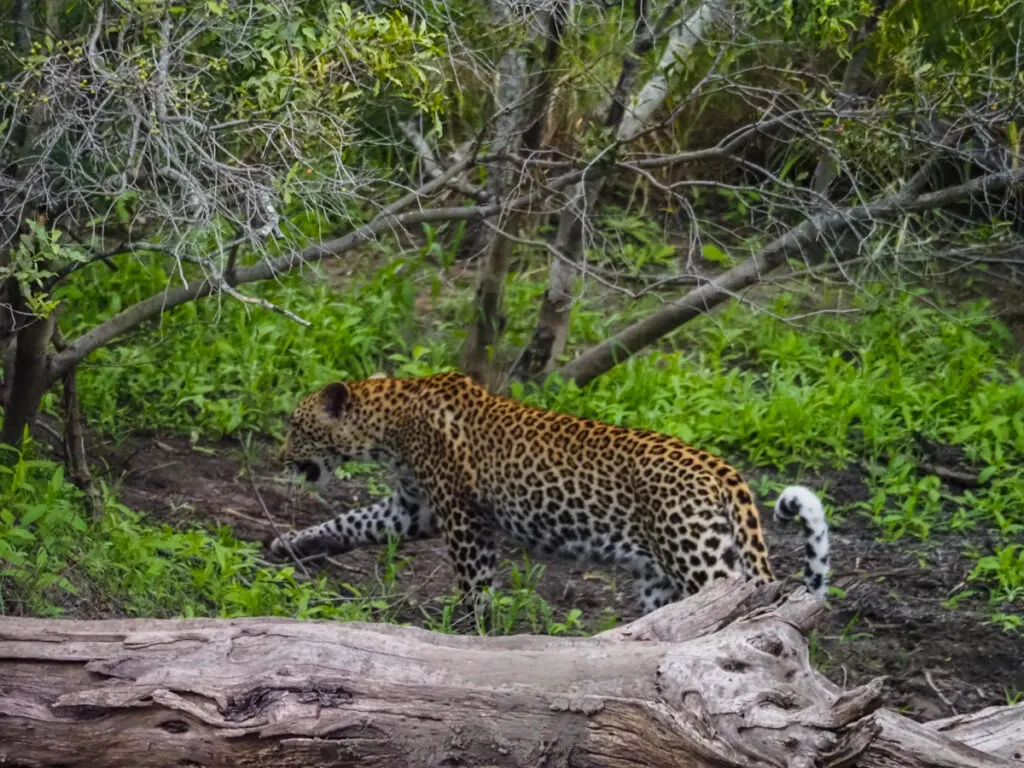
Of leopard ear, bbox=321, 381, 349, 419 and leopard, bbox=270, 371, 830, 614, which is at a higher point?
leopard ear, bbox=321, 381, 349, 419

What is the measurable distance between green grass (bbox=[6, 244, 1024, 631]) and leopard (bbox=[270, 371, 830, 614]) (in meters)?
0.38

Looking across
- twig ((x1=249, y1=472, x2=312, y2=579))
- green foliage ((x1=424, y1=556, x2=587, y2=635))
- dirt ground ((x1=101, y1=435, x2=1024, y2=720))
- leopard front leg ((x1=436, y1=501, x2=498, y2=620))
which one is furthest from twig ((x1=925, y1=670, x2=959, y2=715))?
twig ((x1=249, y1=472, x2=312, y2=579))

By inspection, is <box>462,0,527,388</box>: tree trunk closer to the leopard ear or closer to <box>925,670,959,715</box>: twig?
the leopard ear

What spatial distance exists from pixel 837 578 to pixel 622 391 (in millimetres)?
1995

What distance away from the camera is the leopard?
5.84 metres

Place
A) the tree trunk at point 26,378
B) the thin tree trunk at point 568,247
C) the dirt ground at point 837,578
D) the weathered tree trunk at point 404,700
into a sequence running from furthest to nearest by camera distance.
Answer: the thin tree trunk at point 568,247 → the tree trunk at point 26,378 → the dirt ground at point 837,578 → the weathered tree trunk at point 404,700

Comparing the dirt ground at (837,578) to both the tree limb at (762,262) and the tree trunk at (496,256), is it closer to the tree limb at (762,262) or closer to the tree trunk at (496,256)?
the tree trunk at (496,256)

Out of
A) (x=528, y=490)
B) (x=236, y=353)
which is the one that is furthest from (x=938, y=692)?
(x=236, y=353)

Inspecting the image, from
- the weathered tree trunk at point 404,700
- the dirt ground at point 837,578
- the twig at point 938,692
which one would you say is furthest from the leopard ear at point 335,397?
the weathered tree trunk at point 404,700

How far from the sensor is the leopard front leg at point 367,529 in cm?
693

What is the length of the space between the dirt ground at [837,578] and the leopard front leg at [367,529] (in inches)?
6.0

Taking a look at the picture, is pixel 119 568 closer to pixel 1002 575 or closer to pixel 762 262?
pixel 762 262

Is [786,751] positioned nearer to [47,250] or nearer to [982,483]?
[47,250]

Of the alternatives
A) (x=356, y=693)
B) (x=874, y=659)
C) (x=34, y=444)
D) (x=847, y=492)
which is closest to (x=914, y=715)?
(x=874, y=659)
